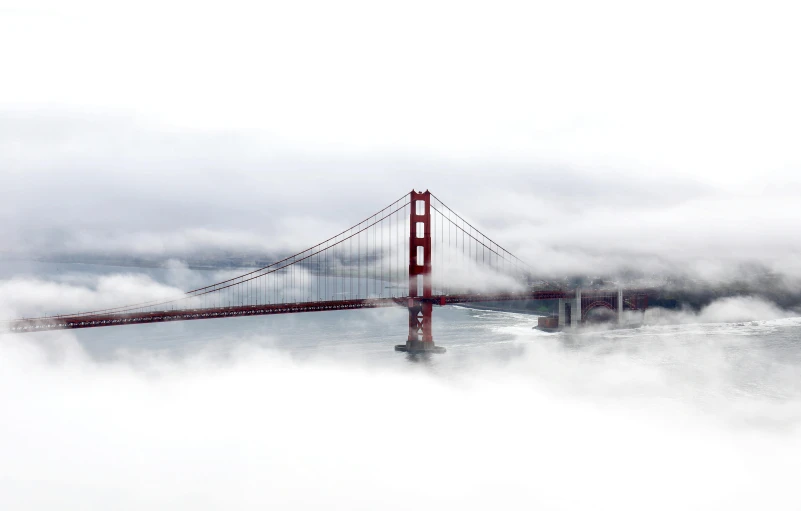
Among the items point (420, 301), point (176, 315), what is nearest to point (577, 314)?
point (420, 301)

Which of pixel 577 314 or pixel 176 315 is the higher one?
pixel 176 315

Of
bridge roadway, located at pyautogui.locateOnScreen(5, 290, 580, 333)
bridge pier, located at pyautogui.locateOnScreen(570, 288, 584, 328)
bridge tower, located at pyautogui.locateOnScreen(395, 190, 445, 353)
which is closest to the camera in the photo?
bridge roadway, located at pyautogui.locateOnScreen(5, 290, 580, 333)

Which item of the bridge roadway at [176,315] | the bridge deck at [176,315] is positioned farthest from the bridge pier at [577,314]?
the bridge roadway at [176,315]

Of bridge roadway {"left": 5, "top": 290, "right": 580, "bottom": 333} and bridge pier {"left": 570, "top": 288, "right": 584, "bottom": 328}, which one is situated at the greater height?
bridge roadway {"left": 5, "top": 290, "right": 580, "bottom": 333}

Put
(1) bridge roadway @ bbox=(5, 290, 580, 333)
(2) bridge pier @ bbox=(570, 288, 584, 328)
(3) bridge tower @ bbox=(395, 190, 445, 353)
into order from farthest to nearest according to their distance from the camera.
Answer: (2) bridge pier @ bbox=(570, 288, 584, 328)
(3) bridge tower @ bbox=(395, 190, 445, 353)
(1) bridge roadway @ bbox=(5, 290, 580, 333)

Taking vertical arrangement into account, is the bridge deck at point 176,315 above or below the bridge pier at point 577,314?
above

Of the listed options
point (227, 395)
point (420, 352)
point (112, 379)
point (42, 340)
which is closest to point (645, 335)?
point (420, 352)

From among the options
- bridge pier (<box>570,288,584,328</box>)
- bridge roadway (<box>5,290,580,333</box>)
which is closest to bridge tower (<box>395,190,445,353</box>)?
bridge roadway (<box>5,290,580,333</box>)

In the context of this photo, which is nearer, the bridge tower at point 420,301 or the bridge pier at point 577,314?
the bridge tower at point 420,301

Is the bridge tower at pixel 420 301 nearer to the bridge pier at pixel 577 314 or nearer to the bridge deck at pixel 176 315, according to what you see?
the bridge deck at pixel 176 315

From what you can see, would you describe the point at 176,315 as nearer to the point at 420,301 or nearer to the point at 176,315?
the point at 176,315

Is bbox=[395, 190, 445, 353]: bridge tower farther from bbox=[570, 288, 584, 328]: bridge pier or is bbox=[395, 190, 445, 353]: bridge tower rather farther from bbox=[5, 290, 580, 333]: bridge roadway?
bbox=[570, 288, 584, 328]: bridge pier
